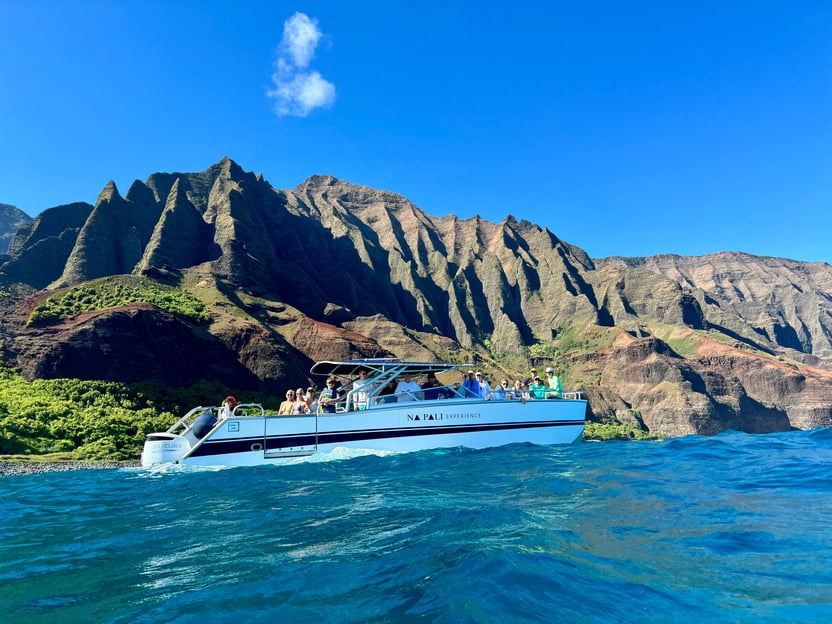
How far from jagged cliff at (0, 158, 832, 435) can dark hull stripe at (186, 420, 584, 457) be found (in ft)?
115

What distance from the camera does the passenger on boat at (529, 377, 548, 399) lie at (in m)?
22.5

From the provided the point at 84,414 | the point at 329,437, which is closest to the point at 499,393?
the point at 329,437

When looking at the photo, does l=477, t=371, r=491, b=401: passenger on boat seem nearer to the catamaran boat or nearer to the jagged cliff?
the catamaran boat

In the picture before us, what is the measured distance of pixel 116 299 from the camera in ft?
195

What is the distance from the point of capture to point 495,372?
99.5 meters

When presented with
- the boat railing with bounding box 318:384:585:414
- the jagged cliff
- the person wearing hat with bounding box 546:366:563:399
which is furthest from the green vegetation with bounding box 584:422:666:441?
the boat railing with bounding box 318:384:585:414

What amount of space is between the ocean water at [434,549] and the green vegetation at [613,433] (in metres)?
71.8

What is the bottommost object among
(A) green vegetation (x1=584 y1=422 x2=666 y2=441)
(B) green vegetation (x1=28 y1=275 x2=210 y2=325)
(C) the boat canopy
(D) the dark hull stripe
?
(A) green vegetation (x1=584 y1=422 x2=666 y2=441)

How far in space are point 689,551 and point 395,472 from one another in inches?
366

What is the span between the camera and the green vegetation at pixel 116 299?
52.2m

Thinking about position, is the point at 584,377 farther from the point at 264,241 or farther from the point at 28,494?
the point at 28,494

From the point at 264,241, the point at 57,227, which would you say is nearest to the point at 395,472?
the point at 264,241

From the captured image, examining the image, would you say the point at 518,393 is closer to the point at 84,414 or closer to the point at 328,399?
the point at 328,399

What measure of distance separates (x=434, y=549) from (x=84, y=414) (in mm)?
38400
